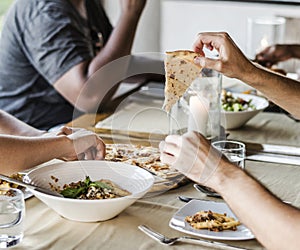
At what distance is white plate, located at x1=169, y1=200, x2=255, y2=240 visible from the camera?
4.18 ft

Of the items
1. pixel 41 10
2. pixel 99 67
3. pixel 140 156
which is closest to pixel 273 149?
pixel 140 156

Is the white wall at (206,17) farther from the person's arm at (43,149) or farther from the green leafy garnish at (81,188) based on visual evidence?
the green leafy garnish at (81,188)

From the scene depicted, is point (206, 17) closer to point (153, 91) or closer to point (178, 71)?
point (153, 91)

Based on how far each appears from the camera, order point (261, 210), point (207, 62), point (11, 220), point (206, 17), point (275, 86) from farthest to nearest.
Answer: point (206, 17) < point (275, 86) < point (207, 62) < point (11, 220) < point (261, 210)

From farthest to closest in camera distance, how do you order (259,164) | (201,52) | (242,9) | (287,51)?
(242,9) → (287,51) → (259,164) → (201,52)

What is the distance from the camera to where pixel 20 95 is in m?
2.53

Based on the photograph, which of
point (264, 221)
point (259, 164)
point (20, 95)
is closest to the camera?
point (264, 221)

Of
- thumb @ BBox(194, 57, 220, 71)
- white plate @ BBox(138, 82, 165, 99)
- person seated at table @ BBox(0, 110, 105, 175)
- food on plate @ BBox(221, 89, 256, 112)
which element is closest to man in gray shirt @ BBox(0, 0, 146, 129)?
white plate @ BBox(138, 82, 165, 99)

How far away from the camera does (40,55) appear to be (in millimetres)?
2434

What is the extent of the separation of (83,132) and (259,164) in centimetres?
49

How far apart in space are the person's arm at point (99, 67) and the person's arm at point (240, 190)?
0.91m

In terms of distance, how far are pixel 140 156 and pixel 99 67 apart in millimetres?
842

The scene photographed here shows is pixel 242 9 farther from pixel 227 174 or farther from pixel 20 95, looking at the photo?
pixel 227 174

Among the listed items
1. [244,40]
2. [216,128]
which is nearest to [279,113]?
[216,128]
